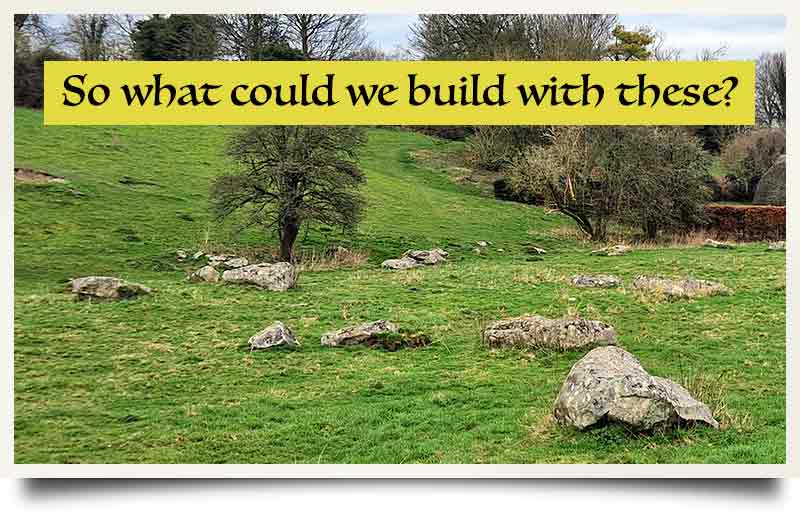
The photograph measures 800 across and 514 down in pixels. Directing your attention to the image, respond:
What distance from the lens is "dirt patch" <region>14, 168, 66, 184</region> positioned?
24.9 m

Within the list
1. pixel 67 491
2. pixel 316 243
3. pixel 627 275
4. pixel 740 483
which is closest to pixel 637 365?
pixel 740 483

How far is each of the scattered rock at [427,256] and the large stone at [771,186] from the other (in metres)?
14.9

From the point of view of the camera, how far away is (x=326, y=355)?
13.6 metres

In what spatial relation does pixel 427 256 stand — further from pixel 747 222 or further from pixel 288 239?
pixel 747 222

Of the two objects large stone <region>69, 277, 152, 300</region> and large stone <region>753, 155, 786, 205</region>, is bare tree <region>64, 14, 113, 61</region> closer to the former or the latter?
large stone <region>69, 277, 152, 300</region>

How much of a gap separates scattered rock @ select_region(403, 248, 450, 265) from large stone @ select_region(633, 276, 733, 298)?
786 centimetres

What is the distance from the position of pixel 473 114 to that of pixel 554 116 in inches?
48.1

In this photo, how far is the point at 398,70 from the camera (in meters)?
11.8

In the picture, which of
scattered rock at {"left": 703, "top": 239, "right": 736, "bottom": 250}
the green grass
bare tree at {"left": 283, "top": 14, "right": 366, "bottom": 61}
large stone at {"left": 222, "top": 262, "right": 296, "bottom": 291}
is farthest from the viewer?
bare tree at {"left": 283, "top": 14, "right": 366, "bottom": 61}

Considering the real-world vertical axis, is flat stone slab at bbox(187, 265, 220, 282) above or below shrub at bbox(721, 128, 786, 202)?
below

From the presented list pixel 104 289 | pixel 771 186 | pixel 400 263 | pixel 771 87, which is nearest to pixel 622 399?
pixel 771 87

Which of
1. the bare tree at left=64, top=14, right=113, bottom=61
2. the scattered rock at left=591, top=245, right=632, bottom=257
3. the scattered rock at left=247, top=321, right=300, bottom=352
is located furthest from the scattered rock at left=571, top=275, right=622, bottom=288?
the bare tree at left=64, top=14, right=113, bottom=61

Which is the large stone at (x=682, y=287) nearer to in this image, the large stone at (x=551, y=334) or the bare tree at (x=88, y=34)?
the large stone at (x=551, y=334)

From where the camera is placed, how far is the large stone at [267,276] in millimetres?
19141
